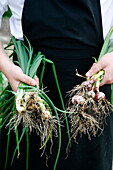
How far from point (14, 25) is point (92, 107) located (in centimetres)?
53

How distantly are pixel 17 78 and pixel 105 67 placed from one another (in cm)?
36

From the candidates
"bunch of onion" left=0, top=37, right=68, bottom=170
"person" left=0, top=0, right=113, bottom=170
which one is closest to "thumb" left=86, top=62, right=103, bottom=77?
"person" left=0, top=0, right=113, bottom=170

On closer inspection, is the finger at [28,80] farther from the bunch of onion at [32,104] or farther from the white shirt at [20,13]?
the white shirt at [20,13]

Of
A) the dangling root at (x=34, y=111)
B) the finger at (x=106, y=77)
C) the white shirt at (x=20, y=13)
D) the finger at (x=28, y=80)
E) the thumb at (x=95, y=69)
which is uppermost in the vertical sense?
the white shirt at (x=20, y=13)

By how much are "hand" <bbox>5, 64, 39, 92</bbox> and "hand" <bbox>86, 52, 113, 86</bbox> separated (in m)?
0.23

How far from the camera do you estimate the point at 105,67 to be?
1473 mm

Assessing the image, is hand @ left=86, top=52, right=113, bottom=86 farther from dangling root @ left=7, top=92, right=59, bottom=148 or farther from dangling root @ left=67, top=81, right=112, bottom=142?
dangling root @ left=7, top=92, right=59, bottom=148

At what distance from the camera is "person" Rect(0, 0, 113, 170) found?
1515mm

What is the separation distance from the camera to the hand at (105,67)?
4.80 ft

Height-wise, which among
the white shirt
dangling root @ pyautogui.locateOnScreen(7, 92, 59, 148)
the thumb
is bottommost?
dangling root @ pyautogui.locateOnScreen(7, 92, 59, 148)

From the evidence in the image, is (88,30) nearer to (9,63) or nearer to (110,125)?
(9,63)

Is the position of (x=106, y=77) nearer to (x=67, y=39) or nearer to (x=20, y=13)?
(x=67, y=39)

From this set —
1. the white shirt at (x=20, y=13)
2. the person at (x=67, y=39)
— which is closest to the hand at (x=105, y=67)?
the person at (x=67, y=39)

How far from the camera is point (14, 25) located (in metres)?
1.64
